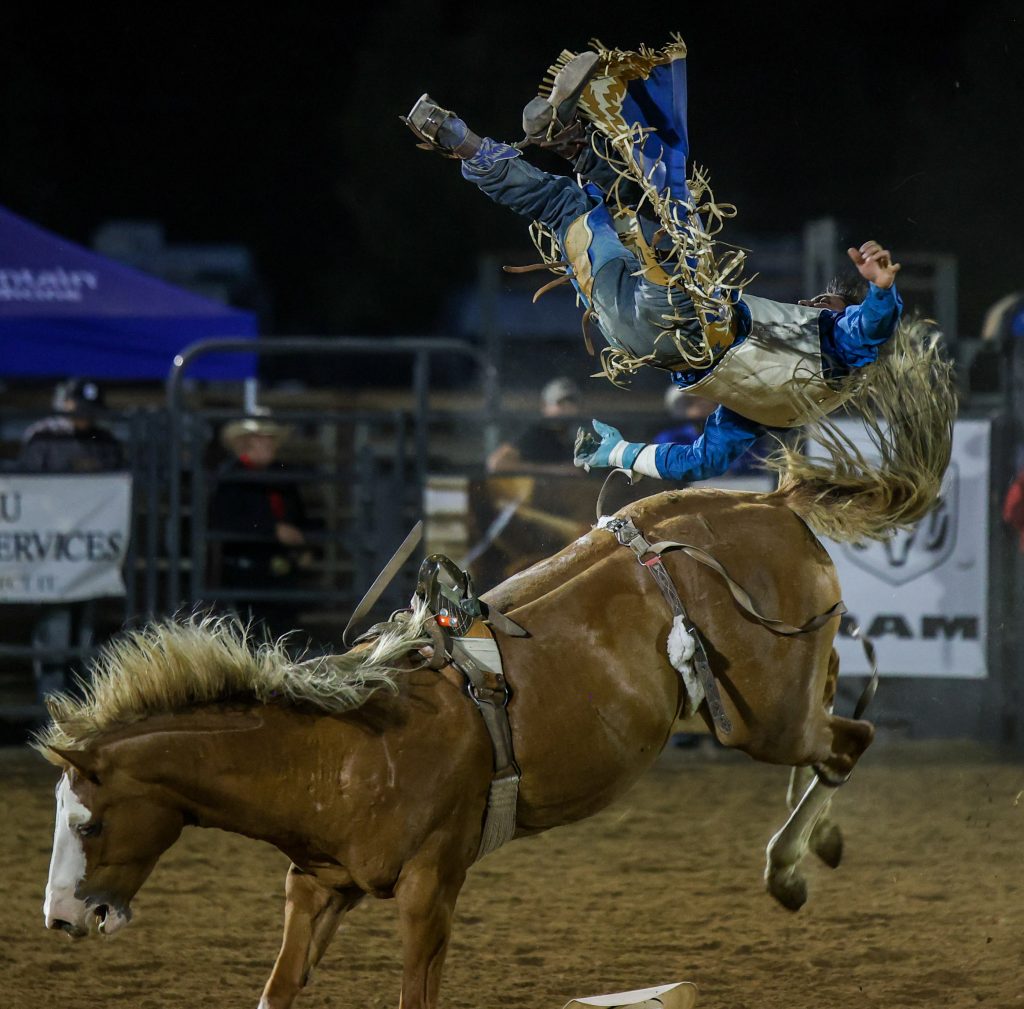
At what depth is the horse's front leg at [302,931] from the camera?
9.61ft

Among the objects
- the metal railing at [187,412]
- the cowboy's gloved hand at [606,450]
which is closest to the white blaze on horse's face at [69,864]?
the cowboy's gloved hand at [606,450]

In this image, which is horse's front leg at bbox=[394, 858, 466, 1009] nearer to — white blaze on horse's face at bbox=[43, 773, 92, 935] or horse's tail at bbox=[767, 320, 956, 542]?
white blaze on horse's face at bbox=[43, 773, 92, 935]

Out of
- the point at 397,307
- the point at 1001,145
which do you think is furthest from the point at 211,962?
the point at 397,307

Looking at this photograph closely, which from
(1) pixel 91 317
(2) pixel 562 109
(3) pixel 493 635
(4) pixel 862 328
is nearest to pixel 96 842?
(3) pixel 493 635

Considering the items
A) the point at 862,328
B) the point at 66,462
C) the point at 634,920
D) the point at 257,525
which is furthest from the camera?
the point at 66,462

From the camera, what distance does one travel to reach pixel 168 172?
2373cm

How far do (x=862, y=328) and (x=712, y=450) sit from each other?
0.44 meters

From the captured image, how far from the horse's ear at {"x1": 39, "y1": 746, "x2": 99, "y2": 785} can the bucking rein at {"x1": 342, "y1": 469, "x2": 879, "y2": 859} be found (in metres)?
0.65

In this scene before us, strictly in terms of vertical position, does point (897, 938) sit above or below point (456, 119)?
below

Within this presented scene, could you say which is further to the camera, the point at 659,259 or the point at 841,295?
the point at 841,295

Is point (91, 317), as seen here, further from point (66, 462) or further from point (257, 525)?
point (257, 525)

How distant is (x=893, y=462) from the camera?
339 centimetres

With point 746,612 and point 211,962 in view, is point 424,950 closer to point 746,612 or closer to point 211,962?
point 746,612

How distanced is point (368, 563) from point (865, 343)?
4455 mm
